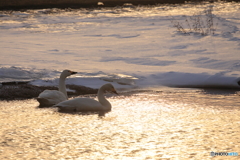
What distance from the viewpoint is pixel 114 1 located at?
39.5 meters

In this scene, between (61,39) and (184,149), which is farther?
(61,39)

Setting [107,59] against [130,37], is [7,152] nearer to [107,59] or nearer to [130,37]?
[107,59]

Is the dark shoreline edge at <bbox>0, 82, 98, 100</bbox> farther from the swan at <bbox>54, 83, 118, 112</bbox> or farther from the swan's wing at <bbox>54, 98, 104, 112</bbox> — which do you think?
the swan's wing at <bbox>54, 98, 104, 112</bbox>

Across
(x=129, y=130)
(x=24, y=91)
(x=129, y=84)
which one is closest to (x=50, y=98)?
(x=24, y=91)

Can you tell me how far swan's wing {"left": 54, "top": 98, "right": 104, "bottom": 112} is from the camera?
8.13 meters

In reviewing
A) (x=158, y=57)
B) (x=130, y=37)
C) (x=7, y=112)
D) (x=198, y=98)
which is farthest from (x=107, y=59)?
(x=7, y=112)

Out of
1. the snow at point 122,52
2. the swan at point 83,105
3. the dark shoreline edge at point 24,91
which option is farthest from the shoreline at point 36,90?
the swan at point 83,105

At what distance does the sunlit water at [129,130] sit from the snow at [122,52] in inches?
85.9

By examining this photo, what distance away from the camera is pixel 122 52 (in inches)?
611

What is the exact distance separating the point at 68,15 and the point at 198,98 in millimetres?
19632

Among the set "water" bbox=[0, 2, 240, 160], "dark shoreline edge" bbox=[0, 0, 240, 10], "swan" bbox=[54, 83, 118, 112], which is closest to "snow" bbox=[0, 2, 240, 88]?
"water" bbox=[0, 2, 240, 160]

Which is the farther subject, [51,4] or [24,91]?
[51,4]

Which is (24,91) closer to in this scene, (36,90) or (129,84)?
(36,90)

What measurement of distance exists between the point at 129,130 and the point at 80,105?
173 centimetres
